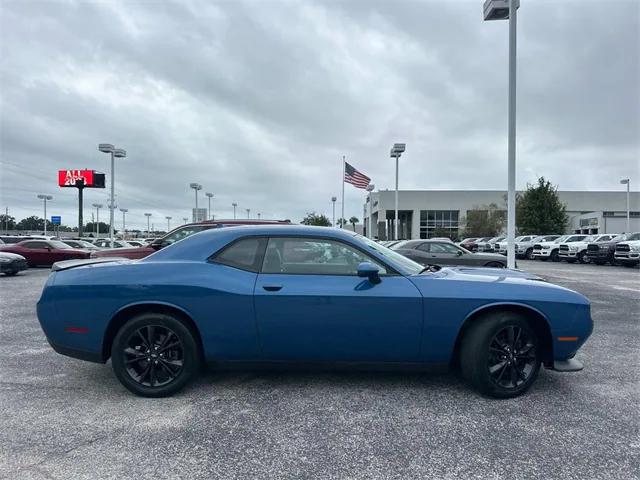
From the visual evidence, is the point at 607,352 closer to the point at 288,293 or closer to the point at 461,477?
the point at 461,477

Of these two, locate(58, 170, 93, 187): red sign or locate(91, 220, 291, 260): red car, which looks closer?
locate(91, 220, 291, 260): red car

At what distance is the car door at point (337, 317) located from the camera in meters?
3.38

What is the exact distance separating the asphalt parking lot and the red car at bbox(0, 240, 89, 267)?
49.2 feet

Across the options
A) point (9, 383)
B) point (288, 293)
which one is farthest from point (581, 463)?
point (9, 383)

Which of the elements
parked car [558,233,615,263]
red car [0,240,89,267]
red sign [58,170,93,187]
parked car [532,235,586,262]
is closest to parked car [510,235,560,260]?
parked car [532,235,586,262]

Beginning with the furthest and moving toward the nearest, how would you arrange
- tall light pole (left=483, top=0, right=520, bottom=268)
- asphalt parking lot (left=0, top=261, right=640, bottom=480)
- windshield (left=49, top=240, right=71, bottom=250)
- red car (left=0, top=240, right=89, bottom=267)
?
windshield (left=49, top=240, right=71, bottom=250) < red car (left=0, top=240, right=89, bottom=267) < tall light pole (left=483, top=0, right=520, bottom=268) < asphalt parking lot (left=0, top=261, right=640, bottom=480)

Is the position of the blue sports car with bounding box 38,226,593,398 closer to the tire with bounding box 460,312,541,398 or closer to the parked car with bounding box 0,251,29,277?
the tire with bounding box 460,312,541,398

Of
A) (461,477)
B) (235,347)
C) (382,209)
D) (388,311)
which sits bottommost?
(461,477)

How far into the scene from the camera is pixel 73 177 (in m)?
40.3

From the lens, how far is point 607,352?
4.93 m

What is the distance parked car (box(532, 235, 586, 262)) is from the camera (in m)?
24.4

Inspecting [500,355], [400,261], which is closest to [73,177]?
[400,261]

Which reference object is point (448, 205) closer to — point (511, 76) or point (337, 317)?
point (511, 76)

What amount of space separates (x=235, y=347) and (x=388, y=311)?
1.35 metres
